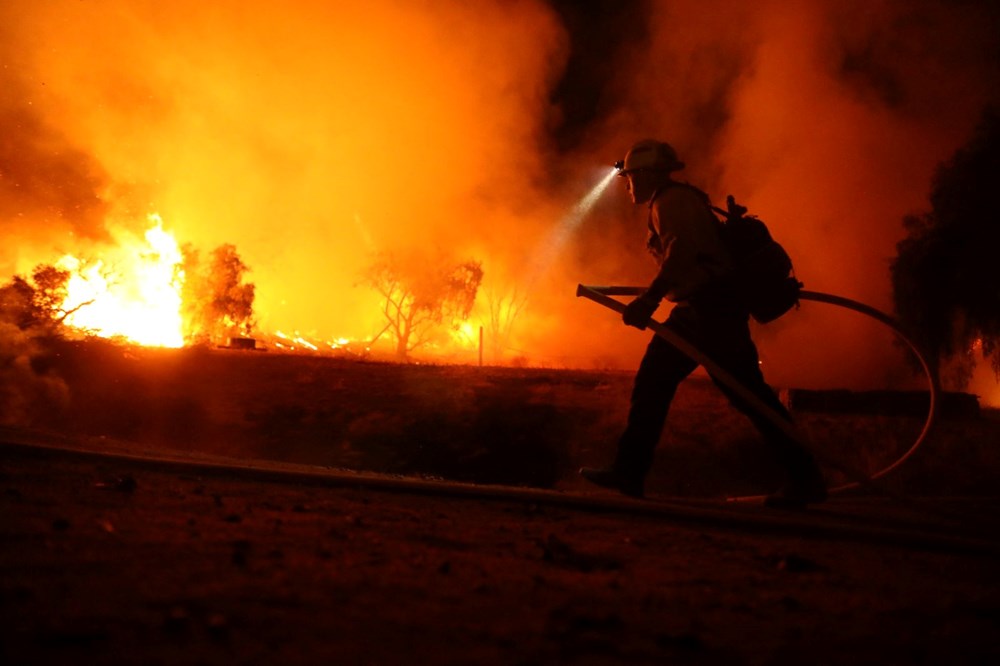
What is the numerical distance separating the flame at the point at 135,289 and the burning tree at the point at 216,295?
1.81ft

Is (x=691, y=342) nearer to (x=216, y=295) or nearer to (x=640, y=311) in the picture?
(x=640, y=311)

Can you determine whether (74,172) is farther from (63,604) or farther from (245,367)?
(63,604)

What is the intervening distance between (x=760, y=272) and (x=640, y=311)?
0.77 m

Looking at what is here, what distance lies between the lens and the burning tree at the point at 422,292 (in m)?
44.0

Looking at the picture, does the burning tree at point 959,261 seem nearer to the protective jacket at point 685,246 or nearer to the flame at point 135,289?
the protective jacket at point 685,246

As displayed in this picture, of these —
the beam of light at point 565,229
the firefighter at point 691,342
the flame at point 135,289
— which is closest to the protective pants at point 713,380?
the firefighter at point 691,342

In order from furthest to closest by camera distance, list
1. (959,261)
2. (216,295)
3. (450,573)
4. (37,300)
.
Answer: (216,295)
(37,300)
(959,261)
(450,573)

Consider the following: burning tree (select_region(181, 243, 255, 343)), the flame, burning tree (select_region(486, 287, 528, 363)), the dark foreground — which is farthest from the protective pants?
burning tree (select_region(486, 287, 528, 363))

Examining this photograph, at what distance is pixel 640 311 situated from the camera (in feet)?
14.9

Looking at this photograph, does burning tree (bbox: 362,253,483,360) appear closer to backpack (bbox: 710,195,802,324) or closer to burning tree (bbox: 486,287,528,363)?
burning tree (bbox: 486,287,528,363)

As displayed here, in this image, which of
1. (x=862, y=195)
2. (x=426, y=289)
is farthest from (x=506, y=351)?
(x=862, y=195)

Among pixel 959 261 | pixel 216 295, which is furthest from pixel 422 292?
pixel 959 261

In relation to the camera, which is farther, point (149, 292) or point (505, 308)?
point (505, 308)

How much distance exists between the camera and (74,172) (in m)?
32.1
